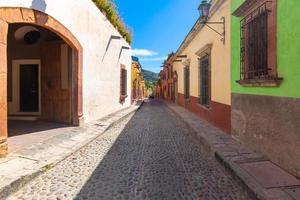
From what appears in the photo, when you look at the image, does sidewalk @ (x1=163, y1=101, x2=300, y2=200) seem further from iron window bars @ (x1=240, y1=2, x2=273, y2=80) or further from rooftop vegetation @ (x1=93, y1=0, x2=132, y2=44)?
rooftop vegetation @ (x1=93, y1=0, x2=132, y2=44)

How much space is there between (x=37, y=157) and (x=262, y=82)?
164 inches

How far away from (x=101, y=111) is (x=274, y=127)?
8795 mm

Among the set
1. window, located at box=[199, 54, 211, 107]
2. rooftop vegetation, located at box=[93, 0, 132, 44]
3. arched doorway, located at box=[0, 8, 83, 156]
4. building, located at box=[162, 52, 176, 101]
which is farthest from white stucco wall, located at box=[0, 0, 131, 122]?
building, located at box=[162, 52, 176, 101]

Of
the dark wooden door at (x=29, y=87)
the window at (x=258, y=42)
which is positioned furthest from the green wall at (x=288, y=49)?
the dark wooden door at (x=29, y=87)

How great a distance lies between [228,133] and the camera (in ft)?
27.6

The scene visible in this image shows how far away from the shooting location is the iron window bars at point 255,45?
558 centimetres

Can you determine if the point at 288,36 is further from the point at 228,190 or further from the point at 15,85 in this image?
the point at 15,85

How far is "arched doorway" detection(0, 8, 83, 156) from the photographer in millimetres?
9844

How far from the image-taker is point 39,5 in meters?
6.98

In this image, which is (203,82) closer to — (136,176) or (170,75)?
(136,176)

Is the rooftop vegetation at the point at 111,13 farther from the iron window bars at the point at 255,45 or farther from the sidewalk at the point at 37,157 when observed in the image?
the iron window bars at the point at 255,45

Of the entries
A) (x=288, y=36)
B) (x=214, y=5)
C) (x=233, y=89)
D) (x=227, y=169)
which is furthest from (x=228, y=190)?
(x=214, y=5)

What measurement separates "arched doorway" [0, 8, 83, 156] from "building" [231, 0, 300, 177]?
15.4ft

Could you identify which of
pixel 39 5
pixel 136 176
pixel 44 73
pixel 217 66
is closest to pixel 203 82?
pixel 217 66
